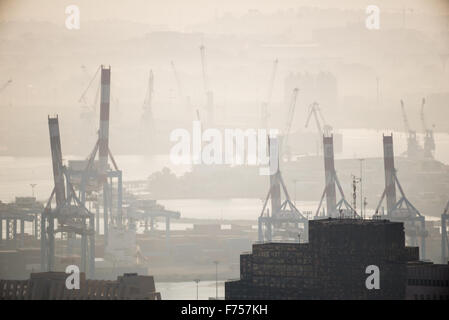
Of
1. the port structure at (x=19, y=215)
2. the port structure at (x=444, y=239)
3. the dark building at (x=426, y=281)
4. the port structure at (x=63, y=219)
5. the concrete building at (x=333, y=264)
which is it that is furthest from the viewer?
the port structure at (x=19, y=215)

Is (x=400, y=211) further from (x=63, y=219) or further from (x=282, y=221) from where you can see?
(x=63, y=219)

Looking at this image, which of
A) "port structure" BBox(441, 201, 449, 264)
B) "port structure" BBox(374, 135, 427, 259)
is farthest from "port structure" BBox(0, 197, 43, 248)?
"port structure" BBox(441, 201, 449, 264)

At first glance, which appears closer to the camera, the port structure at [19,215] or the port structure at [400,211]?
the port structure at [400,211]

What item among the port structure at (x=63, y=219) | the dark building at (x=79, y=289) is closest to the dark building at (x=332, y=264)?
the dark building at (x=79, y=289)

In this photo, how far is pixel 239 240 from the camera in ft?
641

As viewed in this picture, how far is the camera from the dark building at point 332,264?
355 ft

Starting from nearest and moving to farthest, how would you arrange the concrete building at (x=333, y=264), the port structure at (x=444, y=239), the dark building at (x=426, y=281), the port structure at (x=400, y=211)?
the dark building at (x=426, y=281) < the concrete building at (x=333, y=264) < the port structure at (x=444, y=239) < the port structure at (x=400, y=211)

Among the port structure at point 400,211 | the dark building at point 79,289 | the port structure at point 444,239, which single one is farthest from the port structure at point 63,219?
the dark building at point 79,289

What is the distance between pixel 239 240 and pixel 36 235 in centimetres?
2288

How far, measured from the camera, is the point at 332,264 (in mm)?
109875

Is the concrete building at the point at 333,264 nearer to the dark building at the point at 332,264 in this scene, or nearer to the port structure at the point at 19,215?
the dark building at the point at 332,264

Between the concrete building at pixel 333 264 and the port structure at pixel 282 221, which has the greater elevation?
the port structure at pixel 282 221

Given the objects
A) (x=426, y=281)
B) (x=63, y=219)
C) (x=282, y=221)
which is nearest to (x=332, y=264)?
(x=426, y=281)
